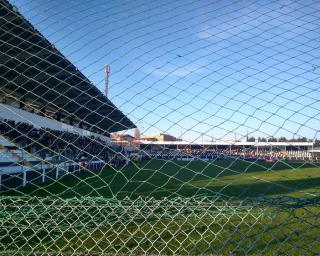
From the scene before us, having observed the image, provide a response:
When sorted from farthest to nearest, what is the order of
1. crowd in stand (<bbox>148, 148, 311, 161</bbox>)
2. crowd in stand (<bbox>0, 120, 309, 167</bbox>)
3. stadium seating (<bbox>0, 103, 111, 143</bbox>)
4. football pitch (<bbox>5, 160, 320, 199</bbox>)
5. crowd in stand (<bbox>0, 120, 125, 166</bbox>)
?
stadium seating (<bbox>0, 103, 111, 143</bbox>) → crowd in stand (<bbox>0, 120, 125, 166</bbox>) → crowd in stand (<bbox>0, 120, 309, 167</bbox>) → crowd in stand (<bbox>148, 148, 311, 161</bbox>) → football pitch (<bbox>5, 160, 320, 199</bbox>)

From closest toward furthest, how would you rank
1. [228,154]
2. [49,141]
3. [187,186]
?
[228,154] < [187,186] < [49,141]

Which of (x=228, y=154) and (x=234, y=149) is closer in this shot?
(x=228, y=154)

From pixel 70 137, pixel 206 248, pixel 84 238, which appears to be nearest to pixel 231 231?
pixel 206 248

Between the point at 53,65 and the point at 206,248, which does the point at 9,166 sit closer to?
the point at 53,65

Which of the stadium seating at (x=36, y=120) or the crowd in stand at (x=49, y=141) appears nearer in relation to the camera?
the crowd in stand at (x=49, y=141)

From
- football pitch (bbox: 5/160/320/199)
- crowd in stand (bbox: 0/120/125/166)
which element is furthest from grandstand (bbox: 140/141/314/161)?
crowd in stand (bbox: 0/120/125/166)

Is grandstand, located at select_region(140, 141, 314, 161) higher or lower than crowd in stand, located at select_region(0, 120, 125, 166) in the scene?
higher

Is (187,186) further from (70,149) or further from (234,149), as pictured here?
(70,149)

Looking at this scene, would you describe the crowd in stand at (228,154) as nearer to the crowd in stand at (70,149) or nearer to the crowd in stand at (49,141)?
the crowd in stand at (70,149)

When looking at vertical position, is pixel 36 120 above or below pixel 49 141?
above

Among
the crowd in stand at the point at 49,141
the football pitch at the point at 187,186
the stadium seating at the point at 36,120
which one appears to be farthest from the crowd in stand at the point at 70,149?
the football pitch at the point at 187,186

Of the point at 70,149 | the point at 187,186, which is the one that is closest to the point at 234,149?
the point at 187,186

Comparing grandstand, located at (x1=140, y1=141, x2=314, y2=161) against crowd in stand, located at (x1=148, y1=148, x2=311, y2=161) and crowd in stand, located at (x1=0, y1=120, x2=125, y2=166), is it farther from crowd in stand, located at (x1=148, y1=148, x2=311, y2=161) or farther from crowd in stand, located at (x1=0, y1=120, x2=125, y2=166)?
crowd in stand, located at (x1=0, y1=120, x2=125, y2=166)

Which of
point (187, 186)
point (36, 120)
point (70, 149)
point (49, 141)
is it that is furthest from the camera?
point (49, 141)
